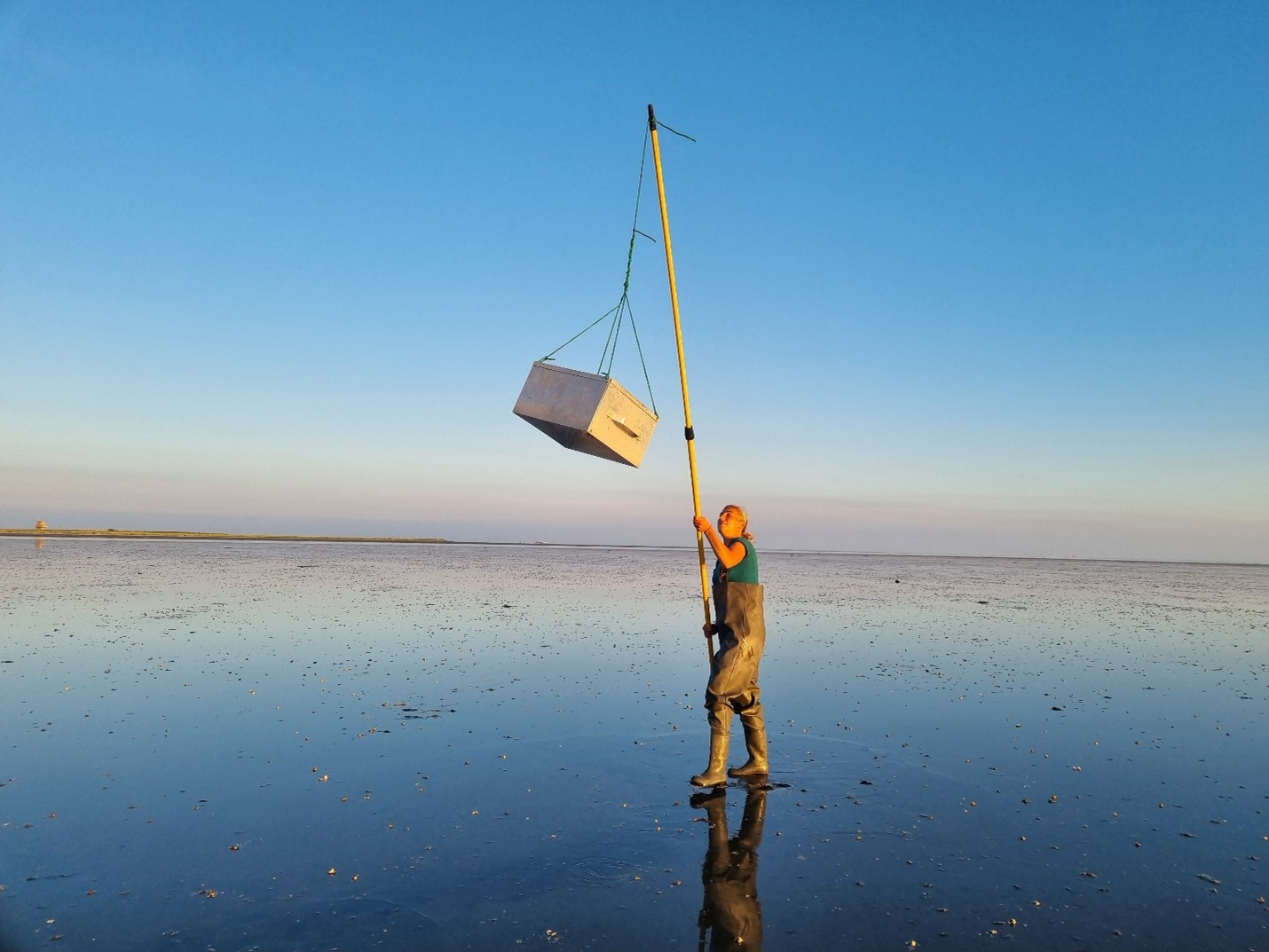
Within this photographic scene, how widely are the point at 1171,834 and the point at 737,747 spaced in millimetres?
4679

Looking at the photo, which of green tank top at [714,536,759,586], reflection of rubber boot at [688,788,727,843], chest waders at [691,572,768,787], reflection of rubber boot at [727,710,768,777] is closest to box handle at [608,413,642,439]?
green tank top at [714,536,759,586]

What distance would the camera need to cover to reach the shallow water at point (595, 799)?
519 centimetres

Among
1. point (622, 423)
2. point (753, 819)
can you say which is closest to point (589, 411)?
point (622, 423)

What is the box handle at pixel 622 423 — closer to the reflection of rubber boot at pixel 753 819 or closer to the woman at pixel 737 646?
the woman at pixel 737 646

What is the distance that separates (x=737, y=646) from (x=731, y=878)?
110 inches

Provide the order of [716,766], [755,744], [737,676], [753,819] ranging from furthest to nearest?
1. [755,744]
2. [737,676]
3. [716,766]
4. [753,819]

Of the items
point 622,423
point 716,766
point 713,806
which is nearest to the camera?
point 713,806

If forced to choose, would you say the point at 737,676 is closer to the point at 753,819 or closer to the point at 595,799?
the point at 753,819

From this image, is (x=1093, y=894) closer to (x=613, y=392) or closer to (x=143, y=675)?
(x=613, y=392)

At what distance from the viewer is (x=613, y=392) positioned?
8734 mm

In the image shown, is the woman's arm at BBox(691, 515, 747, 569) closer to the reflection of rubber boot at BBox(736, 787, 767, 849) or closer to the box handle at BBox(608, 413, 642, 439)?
the box handle at BBox(608, 413, 642, 439)

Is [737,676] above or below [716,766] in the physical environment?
above

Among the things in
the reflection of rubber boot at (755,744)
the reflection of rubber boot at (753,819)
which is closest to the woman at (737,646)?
the reflection of rubber boot at (755,744)

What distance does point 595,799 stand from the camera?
758 centimetres
